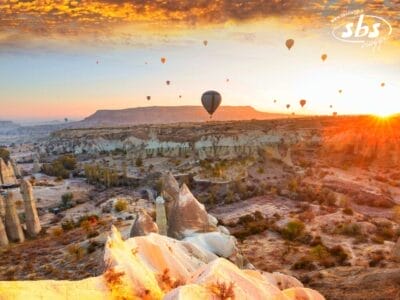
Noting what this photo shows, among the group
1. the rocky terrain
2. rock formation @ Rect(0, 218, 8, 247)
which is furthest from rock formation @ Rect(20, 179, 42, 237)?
rock formation @ Rect(0, 218, 8, 247)

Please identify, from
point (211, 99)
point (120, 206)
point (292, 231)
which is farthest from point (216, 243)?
point (211, 99)

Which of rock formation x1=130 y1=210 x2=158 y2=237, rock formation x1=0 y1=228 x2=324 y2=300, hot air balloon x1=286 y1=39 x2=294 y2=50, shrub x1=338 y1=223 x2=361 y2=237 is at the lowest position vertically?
shrub x1=338 y1=223 x2=361 y2=237

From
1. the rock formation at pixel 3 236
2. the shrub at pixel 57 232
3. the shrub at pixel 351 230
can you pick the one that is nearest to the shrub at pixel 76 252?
the rock formation at pixel 3 236

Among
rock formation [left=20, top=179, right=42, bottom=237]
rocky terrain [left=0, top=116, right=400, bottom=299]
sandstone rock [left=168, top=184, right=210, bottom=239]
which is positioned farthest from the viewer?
rock formation [left=20, top=179, right=42, bottom=237]

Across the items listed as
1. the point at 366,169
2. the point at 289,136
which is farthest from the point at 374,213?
the point at 289,136

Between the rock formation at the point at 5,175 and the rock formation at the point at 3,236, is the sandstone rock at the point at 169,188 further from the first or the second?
the rock formation at the point at 5,175

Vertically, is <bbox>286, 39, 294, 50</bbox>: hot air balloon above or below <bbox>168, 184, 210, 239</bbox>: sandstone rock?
above

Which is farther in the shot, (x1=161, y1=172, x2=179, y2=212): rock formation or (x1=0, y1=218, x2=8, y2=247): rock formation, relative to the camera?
(x1=0, y1=218, x2=8, y2=247): rock formation

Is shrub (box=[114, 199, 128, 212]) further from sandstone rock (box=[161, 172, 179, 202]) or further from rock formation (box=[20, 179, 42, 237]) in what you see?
sandstone rock (box=[161, 172, 179, 202])

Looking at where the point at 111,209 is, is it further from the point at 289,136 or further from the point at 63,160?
the point at 289,136
